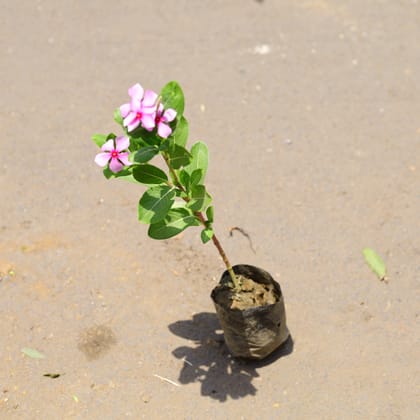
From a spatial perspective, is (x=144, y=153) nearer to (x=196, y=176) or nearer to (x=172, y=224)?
(x=196, y=176)

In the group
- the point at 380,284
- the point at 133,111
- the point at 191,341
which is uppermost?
the point at 133,111

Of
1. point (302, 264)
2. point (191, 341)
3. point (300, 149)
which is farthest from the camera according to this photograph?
point (300, 149)

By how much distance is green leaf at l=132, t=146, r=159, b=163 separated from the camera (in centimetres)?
252

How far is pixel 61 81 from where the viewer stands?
16.6 ft

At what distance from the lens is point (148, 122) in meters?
2.42

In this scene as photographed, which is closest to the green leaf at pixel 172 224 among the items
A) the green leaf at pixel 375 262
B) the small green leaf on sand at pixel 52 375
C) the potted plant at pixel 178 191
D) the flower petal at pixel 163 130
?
the potted plant at pixel 178 191

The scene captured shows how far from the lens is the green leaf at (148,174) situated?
2703 mm

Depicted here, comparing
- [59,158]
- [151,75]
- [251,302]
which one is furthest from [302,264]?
[151,75]

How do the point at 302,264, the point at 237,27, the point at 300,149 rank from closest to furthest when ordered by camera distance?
the point at 302,264 → the point at 300,149 → the point at 237,27

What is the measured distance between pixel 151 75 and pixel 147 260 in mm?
1719

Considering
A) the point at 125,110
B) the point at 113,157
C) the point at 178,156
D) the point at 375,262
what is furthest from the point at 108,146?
the point at 375,262

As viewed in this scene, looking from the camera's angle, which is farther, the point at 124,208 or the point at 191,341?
the point at 124,208

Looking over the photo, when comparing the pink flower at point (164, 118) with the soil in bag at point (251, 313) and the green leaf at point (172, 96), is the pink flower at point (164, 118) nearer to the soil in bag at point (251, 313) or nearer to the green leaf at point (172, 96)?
the green leaf at point (172, 96)

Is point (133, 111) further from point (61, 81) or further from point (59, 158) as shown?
point (61, 81)
